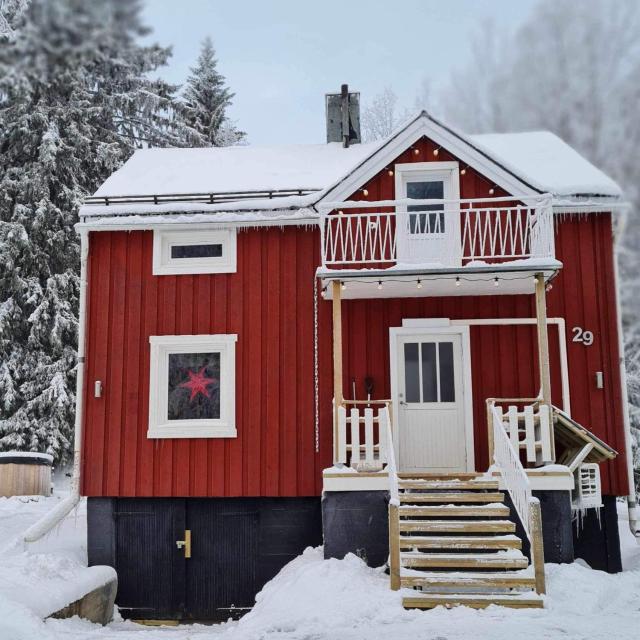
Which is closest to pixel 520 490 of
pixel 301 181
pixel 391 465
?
pixel 391 465

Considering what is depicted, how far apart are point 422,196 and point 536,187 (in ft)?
5.62

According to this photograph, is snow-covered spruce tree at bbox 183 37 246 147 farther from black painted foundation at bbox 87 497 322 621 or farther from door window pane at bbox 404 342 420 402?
black painted foundation at bbox 87 497 322 621

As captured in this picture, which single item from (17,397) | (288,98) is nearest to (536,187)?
(288,98)

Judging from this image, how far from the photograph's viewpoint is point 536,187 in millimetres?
10641

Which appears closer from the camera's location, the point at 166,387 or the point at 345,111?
the point at 166,387

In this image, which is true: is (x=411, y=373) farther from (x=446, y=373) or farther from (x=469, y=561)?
(x=469, y=561)

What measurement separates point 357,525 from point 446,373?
9.59 feet

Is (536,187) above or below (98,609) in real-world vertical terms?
above

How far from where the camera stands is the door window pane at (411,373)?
35.9ft

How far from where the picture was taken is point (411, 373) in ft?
36.2

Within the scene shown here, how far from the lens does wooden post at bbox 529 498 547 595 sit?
754 centimetres

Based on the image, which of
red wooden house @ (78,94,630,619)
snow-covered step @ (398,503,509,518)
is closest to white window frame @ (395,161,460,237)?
red wooden house @ (78,94,630,619)

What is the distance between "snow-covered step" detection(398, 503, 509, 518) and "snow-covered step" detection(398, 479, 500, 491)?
365 mm

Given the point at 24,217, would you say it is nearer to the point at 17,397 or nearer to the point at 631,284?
the point at 17,397
